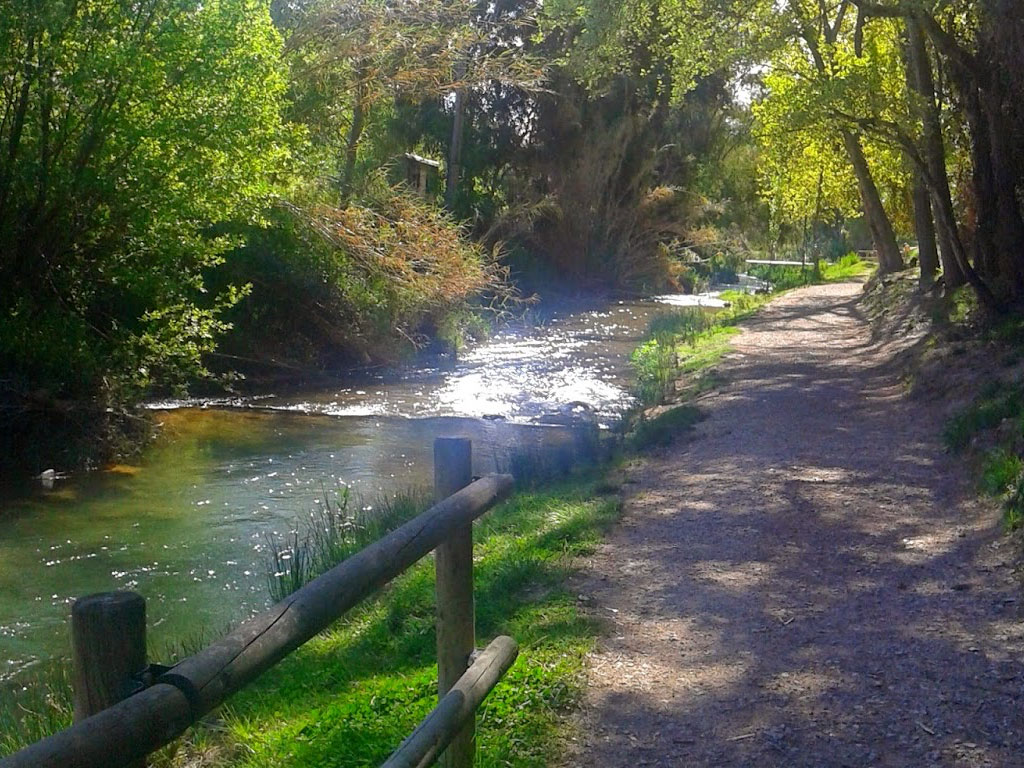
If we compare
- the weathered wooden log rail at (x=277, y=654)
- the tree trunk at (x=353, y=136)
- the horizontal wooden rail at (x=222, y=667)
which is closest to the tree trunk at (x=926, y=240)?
the tree trunk at (x=353, y=136)

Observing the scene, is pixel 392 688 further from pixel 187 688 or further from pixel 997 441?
pixel 997 441

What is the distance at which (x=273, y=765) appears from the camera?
5453mm

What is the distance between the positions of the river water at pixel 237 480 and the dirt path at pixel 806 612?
3283 millimetres

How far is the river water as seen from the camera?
388 inches

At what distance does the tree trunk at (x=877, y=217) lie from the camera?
1109 inches

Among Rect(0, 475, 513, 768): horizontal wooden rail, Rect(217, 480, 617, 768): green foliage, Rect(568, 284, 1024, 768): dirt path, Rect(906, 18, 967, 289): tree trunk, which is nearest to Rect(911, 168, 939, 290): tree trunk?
Rect(906, 18, 967, 289): tree trunk

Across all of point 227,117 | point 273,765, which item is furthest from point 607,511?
point 227,117

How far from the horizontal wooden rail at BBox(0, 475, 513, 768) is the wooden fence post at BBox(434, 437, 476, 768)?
0.33 metres

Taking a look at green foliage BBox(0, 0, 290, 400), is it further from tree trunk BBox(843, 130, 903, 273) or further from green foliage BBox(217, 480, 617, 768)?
tree trunk BBox(843, 130, 903, 273)

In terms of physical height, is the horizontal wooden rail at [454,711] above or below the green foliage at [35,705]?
above

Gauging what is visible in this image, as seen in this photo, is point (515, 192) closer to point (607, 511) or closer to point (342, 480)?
point (342, 480)

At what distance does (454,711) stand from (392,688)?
221 cm

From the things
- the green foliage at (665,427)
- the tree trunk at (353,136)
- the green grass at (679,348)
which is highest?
Result: the tree trunk at (353,136)

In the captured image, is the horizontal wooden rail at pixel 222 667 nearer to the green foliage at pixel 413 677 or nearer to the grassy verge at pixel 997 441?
the green foliage at pixel 413 677
